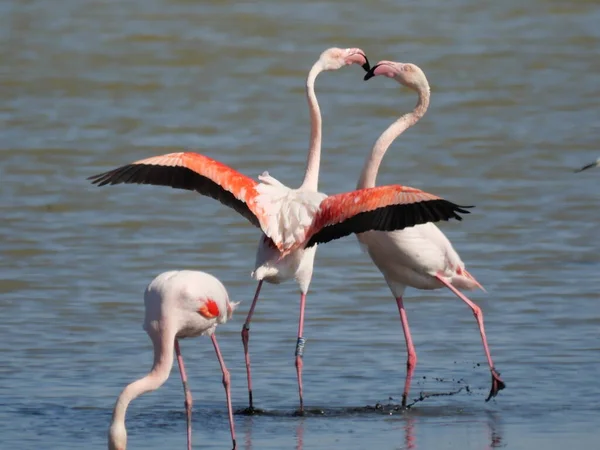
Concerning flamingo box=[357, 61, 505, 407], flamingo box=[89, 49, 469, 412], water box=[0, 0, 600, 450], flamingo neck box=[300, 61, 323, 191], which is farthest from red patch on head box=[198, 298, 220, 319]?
flamingo neck box=[300, 61, 323, 191]

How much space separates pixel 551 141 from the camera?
1433 cm

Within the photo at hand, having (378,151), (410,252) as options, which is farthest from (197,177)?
(410,252)

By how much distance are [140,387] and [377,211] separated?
5.22ft

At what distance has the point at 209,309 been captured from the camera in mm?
6680

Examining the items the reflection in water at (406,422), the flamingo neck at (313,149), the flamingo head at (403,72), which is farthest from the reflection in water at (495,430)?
the flamingo head at (403,72)

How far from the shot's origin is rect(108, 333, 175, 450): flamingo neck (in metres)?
5.89

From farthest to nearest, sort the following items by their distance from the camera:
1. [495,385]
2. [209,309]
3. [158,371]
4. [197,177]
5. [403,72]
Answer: [403,72], [197,177], [495,385], [209,309], [158,371]

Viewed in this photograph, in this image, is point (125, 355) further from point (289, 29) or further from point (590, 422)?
point (289, 29)

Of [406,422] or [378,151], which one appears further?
[378,151]

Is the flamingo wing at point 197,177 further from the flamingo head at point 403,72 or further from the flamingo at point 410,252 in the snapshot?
the flamingo head at point 403,72

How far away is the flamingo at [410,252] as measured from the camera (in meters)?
7.80

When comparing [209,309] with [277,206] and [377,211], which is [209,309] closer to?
[377,211]

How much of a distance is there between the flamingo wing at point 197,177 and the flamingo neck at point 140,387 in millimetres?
1304

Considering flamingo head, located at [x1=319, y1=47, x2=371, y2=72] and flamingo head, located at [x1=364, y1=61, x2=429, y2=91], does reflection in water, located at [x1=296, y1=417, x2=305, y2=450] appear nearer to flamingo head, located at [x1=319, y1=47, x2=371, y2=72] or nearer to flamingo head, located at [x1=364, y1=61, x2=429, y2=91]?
flamingo head, located at [x1=364, y1=61, x2=429, y2=91]
